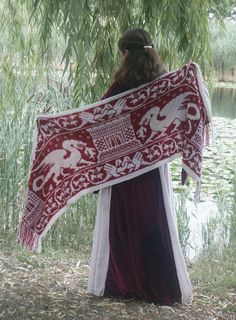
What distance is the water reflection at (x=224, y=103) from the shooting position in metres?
8.76

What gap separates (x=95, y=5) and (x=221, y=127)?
554cm

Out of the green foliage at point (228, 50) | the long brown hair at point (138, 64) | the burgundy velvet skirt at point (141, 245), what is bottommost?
the burgundy velvet skirt at point (141, 245)

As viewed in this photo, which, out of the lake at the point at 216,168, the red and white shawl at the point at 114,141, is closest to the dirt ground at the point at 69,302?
the red and white shawl at the point at 114,141

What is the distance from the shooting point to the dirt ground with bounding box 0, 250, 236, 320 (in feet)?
9.14

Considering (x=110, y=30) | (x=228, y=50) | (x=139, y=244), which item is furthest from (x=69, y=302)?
(x=228, y=50)

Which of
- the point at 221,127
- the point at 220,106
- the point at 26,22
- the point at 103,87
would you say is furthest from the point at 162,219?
the point at 220,106

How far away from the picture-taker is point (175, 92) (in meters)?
2.74

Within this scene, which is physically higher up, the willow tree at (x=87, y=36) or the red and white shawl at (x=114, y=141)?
the willow tree at (x=87, y=36)

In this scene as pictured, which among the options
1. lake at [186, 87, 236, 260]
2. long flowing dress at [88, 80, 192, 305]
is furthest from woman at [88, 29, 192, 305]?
lake at [186, 87, 236, 260]

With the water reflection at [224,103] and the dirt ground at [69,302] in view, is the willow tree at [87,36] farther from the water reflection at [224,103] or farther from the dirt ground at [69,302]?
the water reflection at [224,103]

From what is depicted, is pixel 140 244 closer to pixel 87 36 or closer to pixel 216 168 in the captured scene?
pixel 87 36

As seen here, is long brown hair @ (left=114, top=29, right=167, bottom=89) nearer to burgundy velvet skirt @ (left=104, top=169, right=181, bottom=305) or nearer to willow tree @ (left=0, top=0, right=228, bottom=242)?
willow tree @ (left=0, top=0, right=228, bottom=242)

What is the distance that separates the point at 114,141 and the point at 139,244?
0.51 metres

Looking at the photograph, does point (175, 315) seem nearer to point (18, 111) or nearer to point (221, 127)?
point (18, 111)
